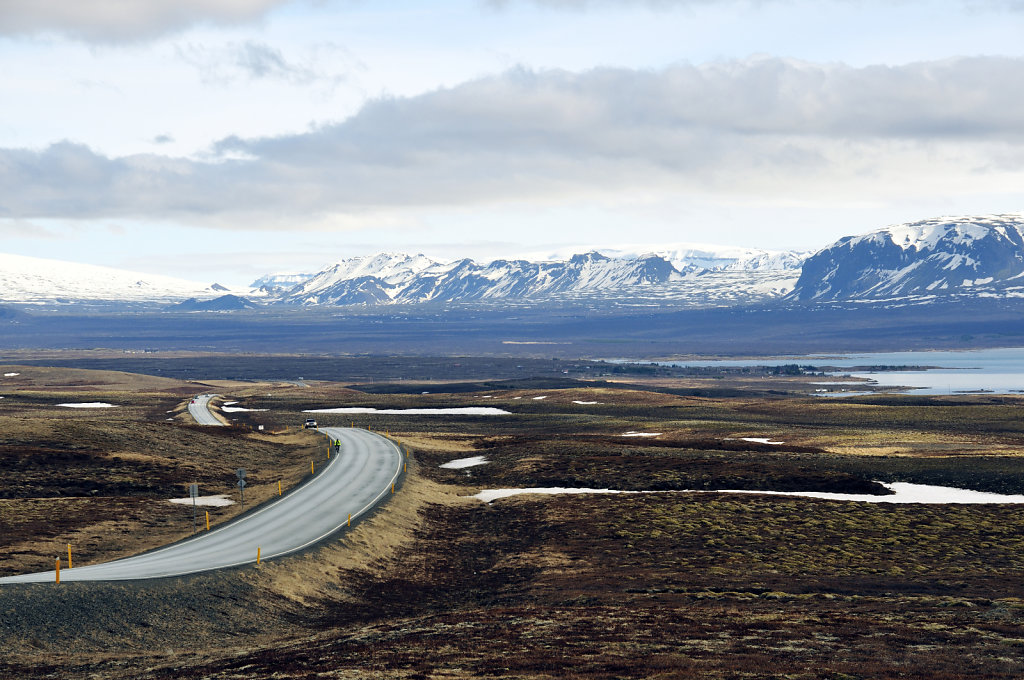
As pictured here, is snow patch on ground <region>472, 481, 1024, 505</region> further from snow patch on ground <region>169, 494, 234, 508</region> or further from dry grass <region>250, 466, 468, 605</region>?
snow patch on ground <region>169, 494, 234, 508</region>

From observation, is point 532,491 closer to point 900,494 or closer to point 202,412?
point 900,494

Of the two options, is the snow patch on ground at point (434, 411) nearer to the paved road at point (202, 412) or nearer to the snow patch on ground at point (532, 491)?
the paved road at point (202, 412)

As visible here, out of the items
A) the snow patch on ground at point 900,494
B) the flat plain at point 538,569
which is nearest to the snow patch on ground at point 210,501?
the flat plain at point 538,569

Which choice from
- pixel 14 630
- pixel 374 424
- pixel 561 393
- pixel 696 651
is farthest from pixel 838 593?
pixel 561 393

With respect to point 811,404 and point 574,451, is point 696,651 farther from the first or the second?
point 811,404

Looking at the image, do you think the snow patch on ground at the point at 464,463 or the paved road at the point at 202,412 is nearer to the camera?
the snow patch on ground at the point at 464,463

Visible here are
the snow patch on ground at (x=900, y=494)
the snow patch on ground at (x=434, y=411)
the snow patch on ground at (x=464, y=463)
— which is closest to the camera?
the snow patch on ground at (x=900, y=494)

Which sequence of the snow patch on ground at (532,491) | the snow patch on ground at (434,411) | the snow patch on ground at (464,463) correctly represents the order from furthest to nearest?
the snow patch on ground at (434,411) < the snow patch on ground at (464,463) < the snow patch on ground at (532,491)

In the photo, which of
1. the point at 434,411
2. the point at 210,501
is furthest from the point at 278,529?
the point at 434,411

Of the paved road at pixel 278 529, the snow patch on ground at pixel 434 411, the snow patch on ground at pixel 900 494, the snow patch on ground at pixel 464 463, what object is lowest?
the snow patch on ground at pixel 434 411
